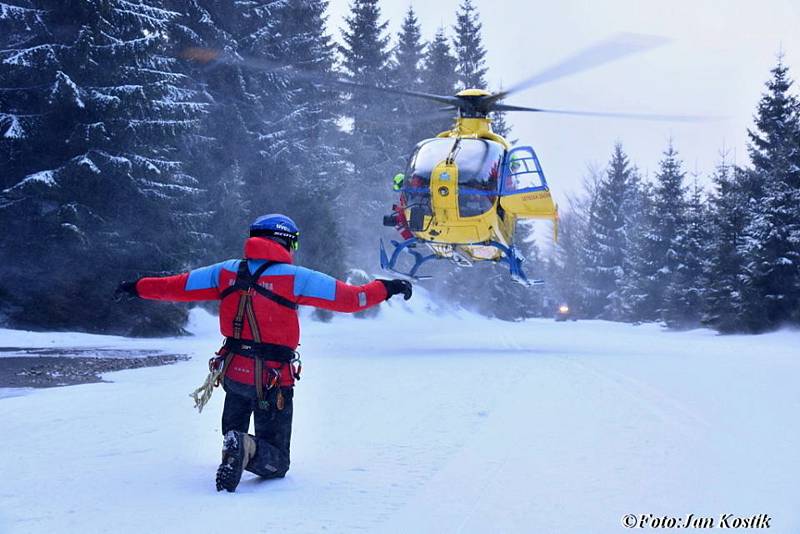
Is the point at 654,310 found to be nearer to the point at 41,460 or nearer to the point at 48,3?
the point at 48,3

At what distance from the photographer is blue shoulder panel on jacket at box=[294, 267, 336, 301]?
5141 mm

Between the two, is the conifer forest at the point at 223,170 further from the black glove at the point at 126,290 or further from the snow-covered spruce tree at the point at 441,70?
the black glove at the point at 126,290

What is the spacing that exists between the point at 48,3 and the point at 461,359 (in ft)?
44.1

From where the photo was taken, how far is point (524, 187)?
15.2m

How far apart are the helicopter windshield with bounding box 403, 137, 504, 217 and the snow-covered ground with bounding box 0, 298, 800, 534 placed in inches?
179

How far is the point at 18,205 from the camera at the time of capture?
60.4 ft

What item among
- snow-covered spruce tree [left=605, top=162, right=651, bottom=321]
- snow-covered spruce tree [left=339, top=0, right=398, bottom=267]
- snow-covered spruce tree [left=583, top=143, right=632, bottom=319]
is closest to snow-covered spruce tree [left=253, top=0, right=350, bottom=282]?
snow-covered spruce tree [left=339, top=0, right=398, bottom=267]

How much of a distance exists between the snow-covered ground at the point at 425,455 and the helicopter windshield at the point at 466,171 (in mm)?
4558

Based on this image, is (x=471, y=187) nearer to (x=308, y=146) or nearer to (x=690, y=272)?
(x=308, y=146)

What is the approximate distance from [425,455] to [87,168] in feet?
48.3

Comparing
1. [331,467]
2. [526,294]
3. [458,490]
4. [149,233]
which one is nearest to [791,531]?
[458,490]

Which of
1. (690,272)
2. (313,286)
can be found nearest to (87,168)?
(313,286)

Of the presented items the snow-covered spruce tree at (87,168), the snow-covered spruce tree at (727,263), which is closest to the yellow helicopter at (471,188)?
the snow-covered spruce tree at (87,168)

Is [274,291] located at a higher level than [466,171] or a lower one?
lower
